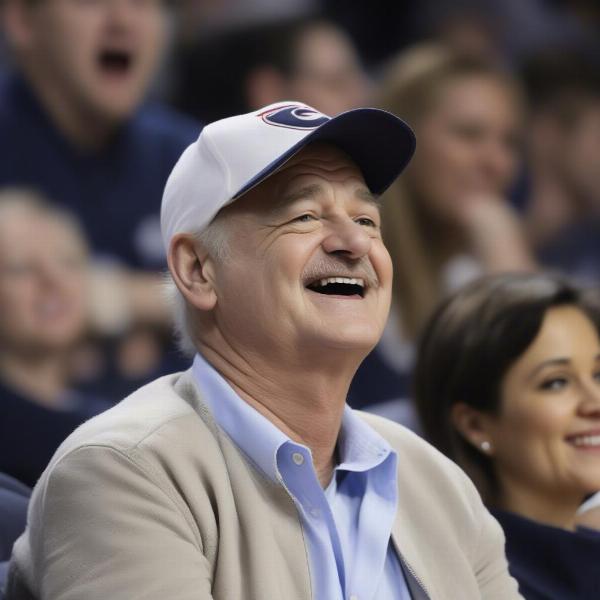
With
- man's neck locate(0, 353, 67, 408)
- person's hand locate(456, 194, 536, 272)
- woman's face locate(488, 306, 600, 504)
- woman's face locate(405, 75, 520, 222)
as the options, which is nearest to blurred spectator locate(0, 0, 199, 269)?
man's neck locate(0, 353, 67, 408)

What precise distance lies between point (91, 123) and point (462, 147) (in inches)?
42.8

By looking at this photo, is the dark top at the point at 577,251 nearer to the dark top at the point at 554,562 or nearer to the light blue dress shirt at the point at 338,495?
the dark top at the point at 554,562

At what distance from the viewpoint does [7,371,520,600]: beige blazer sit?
50.3 inches

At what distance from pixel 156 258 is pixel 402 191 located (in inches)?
26.6

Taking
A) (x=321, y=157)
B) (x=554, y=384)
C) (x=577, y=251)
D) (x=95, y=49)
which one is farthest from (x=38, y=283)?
(x=577, y=251)

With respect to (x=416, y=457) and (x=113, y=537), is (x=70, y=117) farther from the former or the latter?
(x=113, y=537)

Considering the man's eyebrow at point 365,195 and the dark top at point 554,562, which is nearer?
the man's eyebrow at point 365,195

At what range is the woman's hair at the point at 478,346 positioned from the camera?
1994 mm

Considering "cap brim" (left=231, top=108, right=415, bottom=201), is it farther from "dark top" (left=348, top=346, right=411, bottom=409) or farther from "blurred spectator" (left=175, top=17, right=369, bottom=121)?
"blurred spectator" (left=175, top=17, right=369, bottom=121)

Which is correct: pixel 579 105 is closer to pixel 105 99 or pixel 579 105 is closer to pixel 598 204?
pixel 598 204

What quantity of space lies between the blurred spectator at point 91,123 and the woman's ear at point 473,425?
1.29m

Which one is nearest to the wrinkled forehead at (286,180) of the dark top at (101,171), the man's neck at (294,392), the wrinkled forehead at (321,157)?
the wrinkled forehead at (321,157)

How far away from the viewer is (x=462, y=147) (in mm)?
3783

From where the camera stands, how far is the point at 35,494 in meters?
1.39
